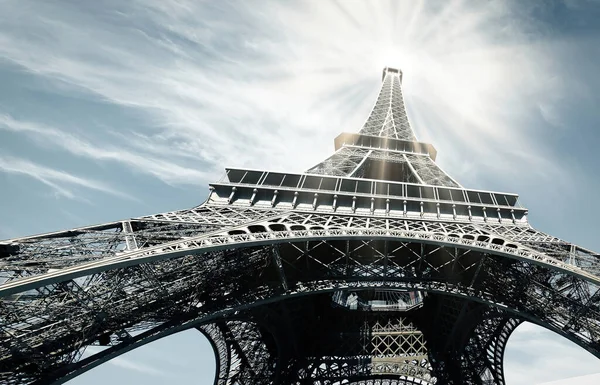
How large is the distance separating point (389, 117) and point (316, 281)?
85.2 feet

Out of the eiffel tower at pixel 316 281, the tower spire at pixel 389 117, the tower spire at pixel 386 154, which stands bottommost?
the eiffel tower at pixel 316 281

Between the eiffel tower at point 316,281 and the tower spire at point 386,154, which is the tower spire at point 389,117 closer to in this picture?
the tower spire at point 386,154

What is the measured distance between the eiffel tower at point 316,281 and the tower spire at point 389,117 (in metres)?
4.69

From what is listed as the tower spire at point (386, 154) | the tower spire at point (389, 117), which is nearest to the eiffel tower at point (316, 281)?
the tower spire at point (386, 154)

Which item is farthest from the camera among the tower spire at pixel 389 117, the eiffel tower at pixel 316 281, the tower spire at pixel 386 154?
the tower spire at pixel 389 117

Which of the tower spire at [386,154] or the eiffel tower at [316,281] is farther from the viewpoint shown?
the tower spire at [386,154]

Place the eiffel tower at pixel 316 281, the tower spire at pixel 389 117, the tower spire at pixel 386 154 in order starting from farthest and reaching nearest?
the tower spire at pixel 389 117, the tower spire at pixel 386 154, the eiffel tower at pixel 316 281

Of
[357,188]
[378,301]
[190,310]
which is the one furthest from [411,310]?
[190,310]

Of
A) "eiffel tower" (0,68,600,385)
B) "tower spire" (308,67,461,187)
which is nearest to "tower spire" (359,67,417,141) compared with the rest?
"tower spire" (308,67,461,187)

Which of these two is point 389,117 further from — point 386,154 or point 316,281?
point 316,281

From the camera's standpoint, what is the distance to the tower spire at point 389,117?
3447cm

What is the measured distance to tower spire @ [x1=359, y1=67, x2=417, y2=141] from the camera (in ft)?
113

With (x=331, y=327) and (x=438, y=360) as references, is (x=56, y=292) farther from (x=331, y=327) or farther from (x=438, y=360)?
(x=438, y=360)

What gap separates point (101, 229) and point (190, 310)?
4285 mm
